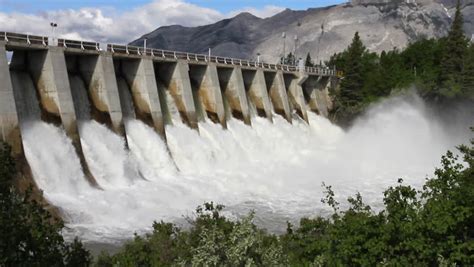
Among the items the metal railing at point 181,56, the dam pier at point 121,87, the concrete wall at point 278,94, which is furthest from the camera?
the concrete wall at point 278,94

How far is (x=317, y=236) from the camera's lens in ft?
51.6

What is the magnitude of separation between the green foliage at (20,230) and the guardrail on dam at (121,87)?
16588 mm

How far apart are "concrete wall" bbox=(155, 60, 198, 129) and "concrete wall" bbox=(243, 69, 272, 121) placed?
12.1 metres

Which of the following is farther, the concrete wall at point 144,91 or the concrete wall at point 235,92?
the concrete wall at point 235,92

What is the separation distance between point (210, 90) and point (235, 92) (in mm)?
4401

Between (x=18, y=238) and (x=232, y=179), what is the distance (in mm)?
26066

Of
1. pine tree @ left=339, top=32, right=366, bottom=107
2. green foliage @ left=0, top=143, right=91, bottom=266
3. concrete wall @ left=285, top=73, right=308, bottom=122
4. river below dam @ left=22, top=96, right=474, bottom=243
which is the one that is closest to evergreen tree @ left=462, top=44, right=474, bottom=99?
river below dam @ left=22, top=96, right=474, bottom=243

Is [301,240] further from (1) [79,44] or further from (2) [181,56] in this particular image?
(2) [181,56]

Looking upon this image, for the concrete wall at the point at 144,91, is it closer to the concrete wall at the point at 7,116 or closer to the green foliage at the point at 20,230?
the concrete wall at the point at 7,116

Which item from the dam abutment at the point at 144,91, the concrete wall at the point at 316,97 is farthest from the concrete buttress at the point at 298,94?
the dam abutment at the point at 144,91

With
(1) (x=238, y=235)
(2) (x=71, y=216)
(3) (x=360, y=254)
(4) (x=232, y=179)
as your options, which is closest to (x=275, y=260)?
(1) (x=238, y=235)

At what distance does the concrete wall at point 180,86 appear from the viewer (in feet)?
134

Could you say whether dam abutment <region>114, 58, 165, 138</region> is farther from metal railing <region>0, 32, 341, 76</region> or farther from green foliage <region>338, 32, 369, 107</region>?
green foliage <region>338, 32, 369, 107</region>

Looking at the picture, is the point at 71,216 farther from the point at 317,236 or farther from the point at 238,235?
the point at 238,235
